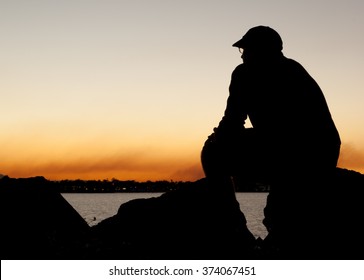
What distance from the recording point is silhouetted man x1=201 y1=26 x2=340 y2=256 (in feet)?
22.4

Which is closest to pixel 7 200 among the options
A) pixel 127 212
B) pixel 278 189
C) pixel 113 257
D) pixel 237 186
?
pixel 127 212

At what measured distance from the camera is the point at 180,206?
38.5ft

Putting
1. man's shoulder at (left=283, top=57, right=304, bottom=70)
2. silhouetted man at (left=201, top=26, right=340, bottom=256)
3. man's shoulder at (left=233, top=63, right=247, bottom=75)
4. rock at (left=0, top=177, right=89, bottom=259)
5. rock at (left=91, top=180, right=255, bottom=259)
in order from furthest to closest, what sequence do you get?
rock at (left=0, top=177, right=89, bottom=259) → rock at (left=91, top=180, right=255, bottom=259) → man's shoulder at (left=233, top=63, right=247, bottom=75) → man's shoulder at (left=283, top=57, right=304, bottom=70) → silhouetted man at (left=201, top=26, right=340, bottom=256)

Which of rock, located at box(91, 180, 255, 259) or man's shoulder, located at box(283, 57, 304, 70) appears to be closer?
man's shoulder, located at box(283, 57, 304, 70)

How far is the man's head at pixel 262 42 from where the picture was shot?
709cm

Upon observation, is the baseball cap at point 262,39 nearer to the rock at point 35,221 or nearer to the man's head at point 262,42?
the man's head at point 262,42

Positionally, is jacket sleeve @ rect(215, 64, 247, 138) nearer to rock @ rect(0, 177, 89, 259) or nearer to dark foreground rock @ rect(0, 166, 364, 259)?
dark foreground rock @ rect(0, 166, 364, 259)

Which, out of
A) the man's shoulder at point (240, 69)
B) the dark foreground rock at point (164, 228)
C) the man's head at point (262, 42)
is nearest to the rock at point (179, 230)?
the dark foreground rock at point (164, 228)

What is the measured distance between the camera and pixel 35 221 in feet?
40.2

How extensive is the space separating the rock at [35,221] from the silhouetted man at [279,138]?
11.9ft

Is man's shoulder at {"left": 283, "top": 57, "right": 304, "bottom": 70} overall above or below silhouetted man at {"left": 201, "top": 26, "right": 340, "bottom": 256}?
above

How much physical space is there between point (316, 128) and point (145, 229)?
5228 mm

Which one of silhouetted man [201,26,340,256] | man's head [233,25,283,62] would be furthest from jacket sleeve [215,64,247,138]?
man's head [233,25,283,62]
